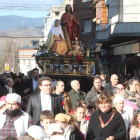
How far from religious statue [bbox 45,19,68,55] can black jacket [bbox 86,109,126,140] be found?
10011mm

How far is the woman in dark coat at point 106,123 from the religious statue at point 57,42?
32.8ft

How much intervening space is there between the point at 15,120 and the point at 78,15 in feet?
109

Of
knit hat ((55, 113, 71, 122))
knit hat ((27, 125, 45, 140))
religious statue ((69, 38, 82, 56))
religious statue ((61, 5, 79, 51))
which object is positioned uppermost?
religious statue ((61, 5, 79, 51))

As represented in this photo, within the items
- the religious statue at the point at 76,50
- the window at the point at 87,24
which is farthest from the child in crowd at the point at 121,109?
the window at the point at 87,24

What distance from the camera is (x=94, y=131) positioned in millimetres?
5793

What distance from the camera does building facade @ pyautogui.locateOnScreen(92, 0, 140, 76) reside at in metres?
20.6

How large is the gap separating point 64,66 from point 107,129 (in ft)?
31.6

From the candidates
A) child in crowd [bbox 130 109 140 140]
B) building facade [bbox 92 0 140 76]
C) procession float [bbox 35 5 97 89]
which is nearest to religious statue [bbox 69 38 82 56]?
procession float [bbox 35 5 97 89]

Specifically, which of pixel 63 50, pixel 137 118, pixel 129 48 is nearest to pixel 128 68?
pixel 129 48

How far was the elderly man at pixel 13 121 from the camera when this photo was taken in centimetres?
533

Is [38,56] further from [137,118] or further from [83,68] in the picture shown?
[137,118]

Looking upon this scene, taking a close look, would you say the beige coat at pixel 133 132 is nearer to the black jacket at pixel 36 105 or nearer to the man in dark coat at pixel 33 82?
the black jacket at pixel 36 105

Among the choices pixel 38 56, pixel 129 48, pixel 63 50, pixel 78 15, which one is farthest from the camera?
pixel 78 15

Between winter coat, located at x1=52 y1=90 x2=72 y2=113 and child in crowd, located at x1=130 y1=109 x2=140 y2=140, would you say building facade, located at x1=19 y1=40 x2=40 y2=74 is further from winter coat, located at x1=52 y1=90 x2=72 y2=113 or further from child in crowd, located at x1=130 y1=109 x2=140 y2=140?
child in crowd, located at x1=130 y1=109 x2=140 y2=140
